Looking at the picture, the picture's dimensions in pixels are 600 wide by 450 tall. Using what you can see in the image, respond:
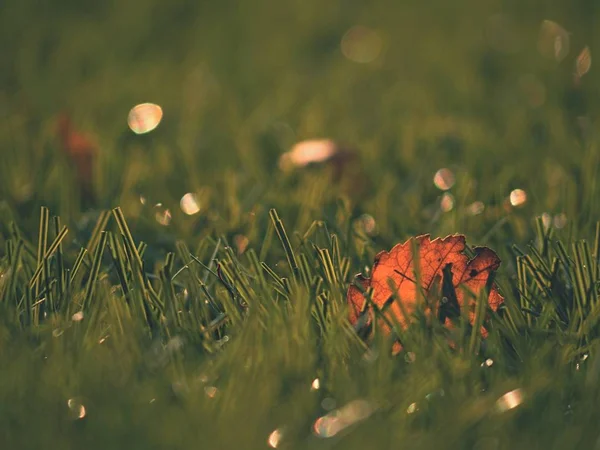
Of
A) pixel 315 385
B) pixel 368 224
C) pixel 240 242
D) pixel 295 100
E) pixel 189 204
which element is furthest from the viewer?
pixel 295 100

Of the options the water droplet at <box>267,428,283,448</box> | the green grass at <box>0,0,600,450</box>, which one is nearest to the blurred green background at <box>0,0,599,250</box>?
the green grass at <box>0,0,600,450</box>

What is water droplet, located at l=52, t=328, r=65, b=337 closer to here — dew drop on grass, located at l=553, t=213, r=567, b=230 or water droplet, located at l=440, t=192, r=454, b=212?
water droplet, located at l=440, t=192, r=454, b=212

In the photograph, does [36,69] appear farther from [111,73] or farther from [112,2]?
[112,2]

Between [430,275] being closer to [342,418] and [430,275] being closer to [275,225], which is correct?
[275,225]

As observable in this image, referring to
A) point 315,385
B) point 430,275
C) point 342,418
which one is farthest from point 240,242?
point 342,418

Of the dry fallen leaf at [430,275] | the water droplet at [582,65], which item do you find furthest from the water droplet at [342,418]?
the water droplet at [582,65]
